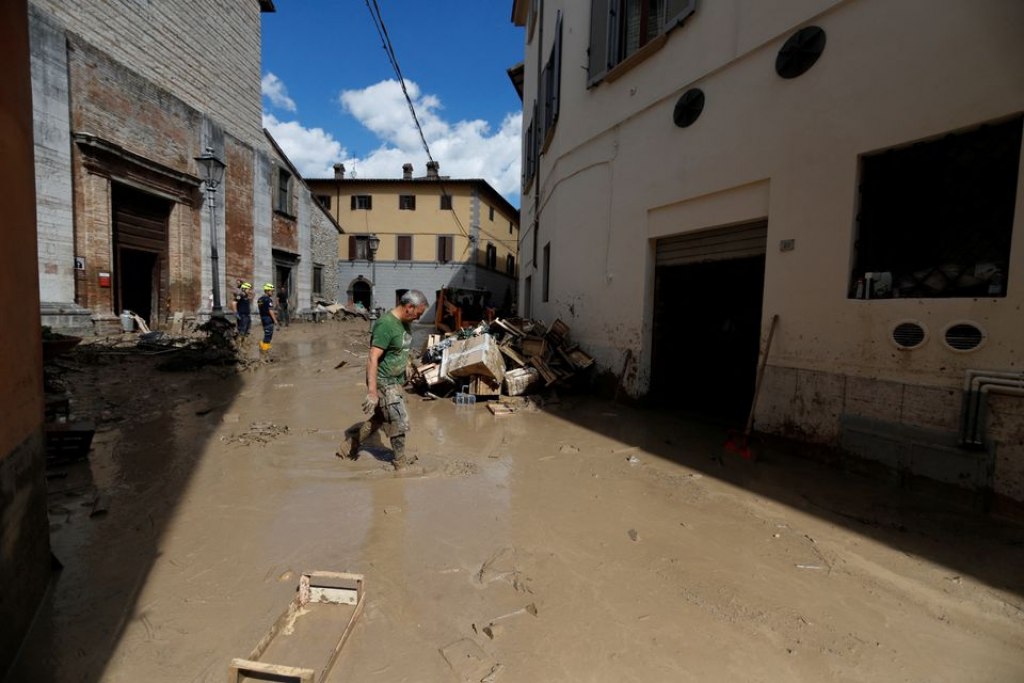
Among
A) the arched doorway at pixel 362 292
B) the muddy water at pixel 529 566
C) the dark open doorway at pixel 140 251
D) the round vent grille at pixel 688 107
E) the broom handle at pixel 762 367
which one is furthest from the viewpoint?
the arched doorway at pixel 362 292

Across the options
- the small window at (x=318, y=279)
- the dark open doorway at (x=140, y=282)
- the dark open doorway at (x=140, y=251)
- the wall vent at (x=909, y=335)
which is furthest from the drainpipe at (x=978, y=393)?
the small window at (x=318, y=279)

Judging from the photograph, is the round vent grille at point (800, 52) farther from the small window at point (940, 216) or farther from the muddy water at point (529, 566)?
the muddy water at point (529, 566)

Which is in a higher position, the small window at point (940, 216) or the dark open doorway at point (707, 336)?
the small window at point (940, 216)

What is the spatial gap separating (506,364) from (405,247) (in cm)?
2428

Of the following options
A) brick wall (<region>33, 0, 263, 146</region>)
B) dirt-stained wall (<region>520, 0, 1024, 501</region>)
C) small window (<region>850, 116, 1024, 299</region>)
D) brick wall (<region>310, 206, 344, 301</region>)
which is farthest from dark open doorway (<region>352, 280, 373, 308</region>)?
small window (<region>850, 116, 1024, 299</region>)

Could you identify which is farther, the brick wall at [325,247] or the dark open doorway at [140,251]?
the brick wall at [325,247]

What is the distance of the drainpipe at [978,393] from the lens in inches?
136

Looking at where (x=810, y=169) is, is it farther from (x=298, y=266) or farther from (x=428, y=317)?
(x=298, y=266)

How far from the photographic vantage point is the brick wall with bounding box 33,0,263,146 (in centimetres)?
1035

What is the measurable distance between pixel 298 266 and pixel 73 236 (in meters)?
9.77

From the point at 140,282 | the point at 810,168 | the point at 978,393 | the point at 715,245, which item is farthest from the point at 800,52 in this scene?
the point at 140,282

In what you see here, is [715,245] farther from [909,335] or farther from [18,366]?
[18,366]

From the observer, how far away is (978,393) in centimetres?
357

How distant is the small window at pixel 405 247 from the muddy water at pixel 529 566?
2603 cm
